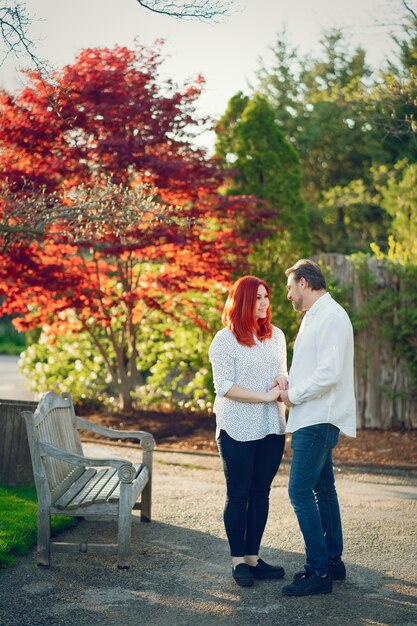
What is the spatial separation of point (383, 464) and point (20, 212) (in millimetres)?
4984

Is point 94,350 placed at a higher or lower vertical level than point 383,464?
higher

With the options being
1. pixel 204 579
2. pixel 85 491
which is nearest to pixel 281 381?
pixel 204 579

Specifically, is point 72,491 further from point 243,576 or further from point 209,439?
point 209,439

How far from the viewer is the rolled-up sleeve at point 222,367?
5441 mm

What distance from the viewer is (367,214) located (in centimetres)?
2836

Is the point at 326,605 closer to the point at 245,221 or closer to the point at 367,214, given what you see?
the point at 245,221

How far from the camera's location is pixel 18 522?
6.62 m

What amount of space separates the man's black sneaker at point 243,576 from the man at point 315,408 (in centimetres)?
28

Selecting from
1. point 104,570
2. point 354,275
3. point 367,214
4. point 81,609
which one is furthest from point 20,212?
point 367,214

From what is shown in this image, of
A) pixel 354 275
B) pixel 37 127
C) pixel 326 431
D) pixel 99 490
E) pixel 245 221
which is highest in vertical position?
pixel 37 127

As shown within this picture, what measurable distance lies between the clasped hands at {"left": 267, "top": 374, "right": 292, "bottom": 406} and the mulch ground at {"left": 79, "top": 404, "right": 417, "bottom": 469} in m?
4.64

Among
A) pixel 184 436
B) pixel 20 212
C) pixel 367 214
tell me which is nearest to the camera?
pixel 20 212

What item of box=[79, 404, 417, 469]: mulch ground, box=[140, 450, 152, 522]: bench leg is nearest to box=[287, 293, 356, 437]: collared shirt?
box=[140, 450, 152, 522]: bench leg

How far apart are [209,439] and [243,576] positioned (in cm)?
595
